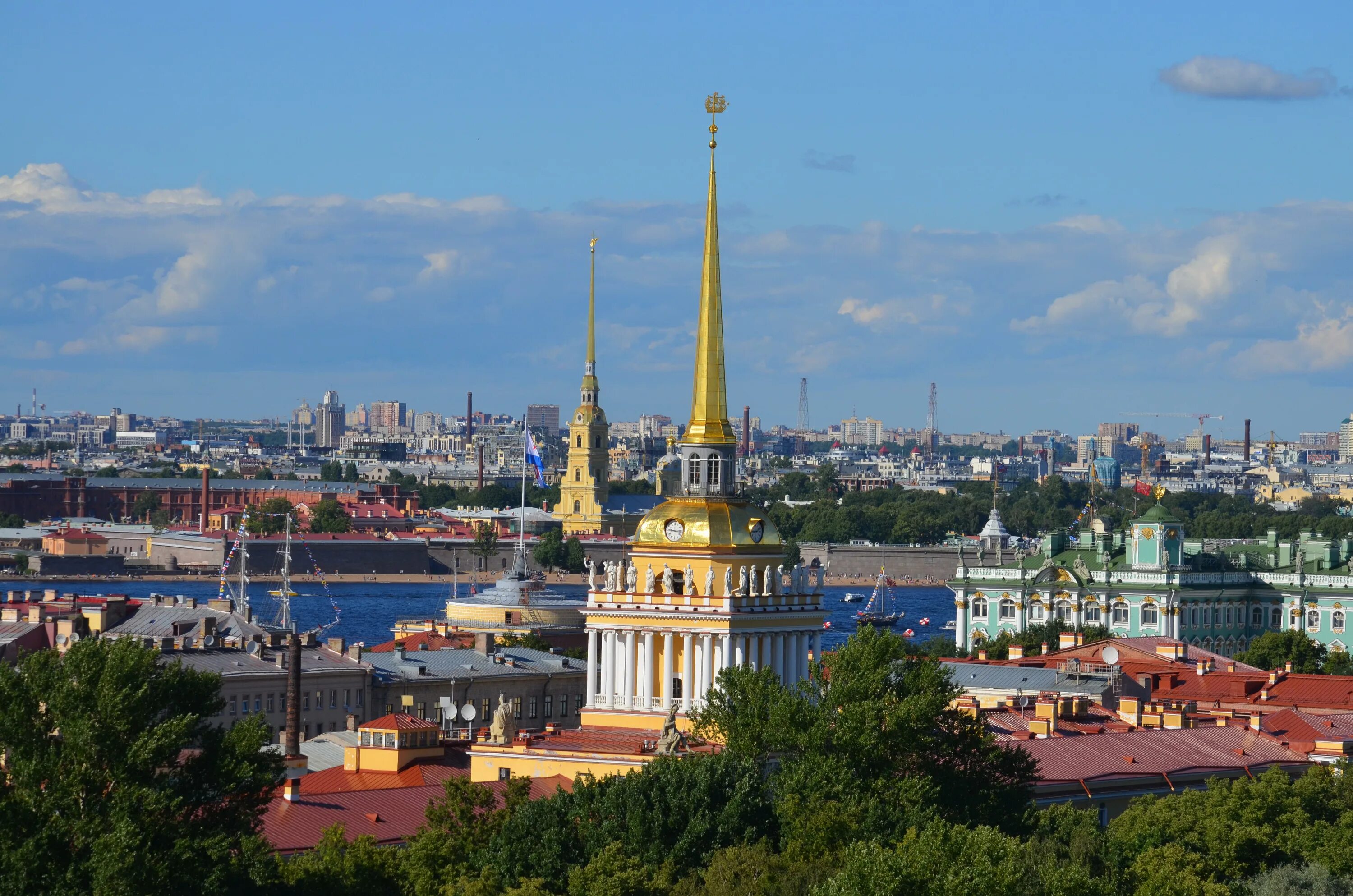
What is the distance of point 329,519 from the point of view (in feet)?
579

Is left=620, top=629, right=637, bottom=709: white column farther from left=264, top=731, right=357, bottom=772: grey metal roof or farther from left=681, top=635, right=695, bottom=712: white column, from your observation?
left=264, top=731, right=357, bottom=772: grey metal roof

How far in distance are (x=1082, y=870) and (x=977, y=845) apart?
1136mm

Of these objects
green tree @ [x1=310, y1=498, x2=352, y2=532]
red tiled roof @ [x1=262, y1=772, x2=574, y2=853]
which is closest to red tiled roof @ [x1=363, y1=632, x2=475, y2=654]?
red tiled roof @ [x1=262, y1=772, x2=574, y2=853]

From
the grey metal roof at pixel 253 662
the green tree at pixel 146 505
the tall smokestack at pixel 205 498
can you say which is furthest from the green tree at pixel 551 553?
the grey metal roof at pixel 253 662

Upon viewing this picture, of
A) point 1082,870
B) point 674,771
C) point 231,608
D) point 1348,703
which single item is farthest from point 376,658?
point 1082,870

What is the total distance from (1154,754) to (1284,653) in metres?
32.5

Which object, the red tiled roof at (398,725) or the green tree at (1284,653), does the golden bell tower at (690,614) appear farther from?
the green tree at (1284,653)

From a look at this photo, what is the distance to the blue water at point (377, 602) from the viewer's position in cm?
10638

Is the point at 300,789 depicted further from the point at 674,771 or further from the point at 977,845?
the point at 977,845

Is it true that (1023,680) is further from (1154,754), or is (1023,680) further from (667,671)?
(667,671)

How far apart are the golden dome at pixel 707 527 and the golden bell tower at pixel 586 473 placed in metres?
130

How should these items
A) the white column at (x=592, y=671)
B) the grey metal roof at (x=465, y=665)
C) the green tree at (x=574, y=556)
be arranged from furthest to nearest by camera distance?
the green tree at (x=574, y=556) → the grey metal roof at (x=465, y=665) → the white column at (x=592, y=671)

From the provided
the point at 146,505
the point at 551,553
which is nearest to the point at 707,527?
the point at 551,553

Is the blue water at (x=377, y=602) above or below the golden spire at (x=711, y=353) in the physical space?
below
